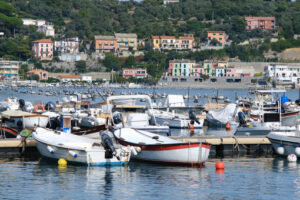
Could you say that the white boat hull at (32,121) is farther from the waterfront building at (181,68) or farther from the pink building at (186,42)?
the pink building at (186,42)

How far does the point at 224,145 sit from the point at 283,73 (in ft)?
435

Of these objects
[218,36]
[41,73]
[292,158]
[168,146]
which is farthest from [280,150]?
[218,36]

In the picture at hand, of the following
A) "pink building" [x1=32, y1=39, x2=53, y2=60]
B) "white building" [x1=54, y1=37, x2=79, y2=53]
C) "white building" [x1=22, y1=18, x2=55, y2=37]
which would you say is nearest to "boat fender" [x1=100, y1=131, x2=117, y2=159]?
"pink building" [x1=32, y1=39, x2=53, y2=60]

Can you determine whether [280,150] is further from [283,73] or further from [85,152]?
[283,73]

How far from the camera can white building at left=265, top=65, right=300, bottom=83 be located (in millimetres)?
154000

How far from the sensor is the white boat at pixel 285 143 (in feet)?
86.2

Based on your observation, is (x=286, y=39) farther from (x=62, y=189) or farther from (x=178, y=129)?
(x=62, y=189)

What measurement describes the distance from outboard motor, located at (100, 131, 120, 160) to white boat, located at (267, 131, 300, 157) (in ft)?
23.2

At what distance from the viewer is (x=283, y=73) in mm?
157500

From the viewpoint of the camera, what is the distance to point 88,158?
23.7 meters

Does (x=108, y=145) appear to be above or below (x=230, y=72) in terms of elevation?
below

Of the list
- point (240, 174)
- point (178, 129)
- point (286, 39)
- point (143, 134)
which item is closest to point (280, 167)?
point (240, 174)

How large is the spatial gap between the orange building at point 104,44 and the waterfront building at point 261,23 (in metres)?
42.7

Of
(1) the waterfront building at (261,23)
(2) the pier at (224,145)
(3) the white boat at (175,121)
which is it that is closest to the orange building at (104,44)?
(1) the waterfront building at (261,23)
